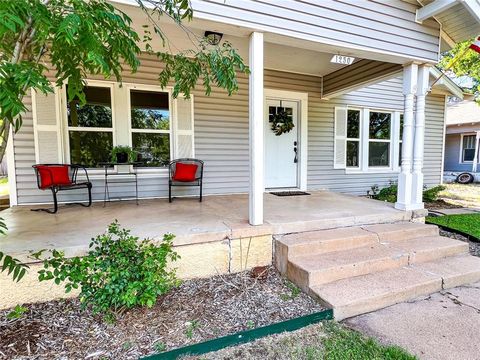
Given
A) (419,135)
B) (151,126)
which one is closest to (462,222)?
(419,135)

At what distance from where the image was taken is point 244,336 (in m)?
1.81

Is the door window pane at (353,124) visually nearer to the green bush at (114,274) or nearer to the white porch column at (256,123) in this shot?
the white porch column at (256,123)

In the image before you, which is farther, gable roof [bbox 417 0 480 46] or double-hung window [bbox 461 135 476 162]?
double-hung window [bbox 461 135 476 162]

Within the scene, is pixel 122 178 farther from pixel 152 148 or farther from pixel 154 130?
pixel 154 130

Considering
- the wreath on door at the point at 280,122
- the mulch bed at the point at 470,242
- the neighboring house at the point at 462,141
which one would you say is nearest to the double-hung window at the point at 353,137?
the wreath on door at the point at 280,122

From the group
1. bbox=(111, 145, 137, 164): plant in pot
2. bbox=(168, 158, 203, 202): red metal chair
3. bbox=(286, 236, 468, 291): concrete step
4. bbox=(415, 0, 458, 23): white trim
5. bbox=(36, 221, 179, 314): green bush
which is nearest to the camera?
bbox=(36, 221, 179, 314): green bush

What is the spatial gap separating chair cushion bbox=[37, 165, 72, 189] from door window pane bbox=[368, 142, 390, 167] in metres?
6.20

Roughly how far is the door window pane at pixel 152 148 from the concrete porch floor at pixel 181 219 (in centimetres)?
68

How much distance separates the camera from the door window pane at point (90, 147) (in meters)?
4.18

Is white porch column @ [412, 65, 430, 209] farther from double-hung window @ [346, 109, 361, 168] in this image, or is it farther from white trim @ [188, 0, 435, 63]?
double-hung window @ [346, 109, 361, 168]

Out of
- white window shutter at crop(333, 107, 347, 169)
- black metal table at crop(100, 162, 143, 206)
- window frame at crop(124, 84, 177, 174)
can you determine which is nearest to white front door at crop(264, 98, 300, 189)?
white window shutter at crop(333, 107, 347, 169)

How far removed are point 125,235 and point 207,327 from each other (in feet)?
3.12

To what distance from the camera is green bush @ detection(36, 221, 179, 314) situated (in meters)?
1.89

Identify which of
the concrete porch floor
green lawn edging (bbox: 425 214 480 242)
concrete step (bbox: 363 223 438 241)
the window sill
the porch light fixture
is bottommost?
green lawn edging (bbox: 425 214 480 242)
